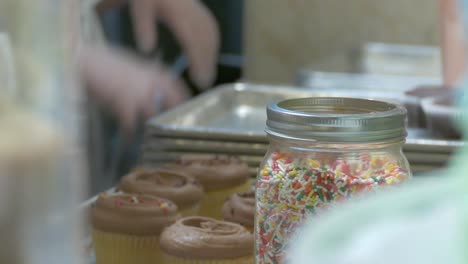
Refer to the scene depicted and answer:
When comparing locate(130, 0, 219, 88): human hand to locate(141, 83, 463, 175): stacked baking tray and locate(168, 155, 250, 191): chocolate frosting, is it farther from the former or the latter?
locate(168, 155, 250, 191): chocolate frosting

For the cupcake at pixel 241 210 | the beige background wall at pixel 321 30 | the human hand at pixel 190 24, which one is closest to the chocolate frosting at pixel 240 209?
the cupcake at pixel 241 210

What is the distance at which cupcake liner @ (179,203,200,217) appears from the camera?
951 mm

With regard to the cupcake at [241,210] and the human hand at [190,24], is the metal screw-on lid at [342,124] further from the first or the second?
the human hand at [190,24]

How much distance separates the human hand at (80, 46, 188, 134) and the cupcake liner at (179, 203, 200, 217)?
23cm

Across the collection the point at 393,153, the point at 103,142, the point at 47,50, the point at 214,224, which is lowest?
the point at 103,142

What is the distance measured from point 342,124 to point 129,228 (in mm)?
349

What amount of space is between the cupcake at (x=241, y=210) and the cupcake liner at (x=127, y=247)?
10 centimetres

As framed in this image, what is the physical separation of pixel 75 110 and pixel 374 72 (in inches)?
121

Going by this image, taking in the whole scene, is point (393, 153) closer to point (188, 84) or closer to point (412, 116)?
point (412, 116)

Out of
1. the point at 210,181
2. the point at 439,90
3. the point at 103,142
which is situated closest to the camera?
the point at 210,181

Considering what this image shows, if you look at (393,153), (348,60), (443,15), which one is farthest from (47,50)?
(348,60)

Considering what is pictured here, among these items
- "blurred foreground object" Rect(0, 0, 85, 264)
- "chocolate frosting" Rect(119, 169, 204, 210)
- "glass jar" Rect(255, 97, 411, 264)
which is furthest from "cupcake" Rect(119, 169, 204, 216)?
"blurred foreground object" Rect(0, 0, 85, 264)

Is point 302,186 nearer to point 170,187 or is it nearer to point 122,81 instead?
point 170,187

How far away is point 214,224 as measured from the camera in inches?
32.4
